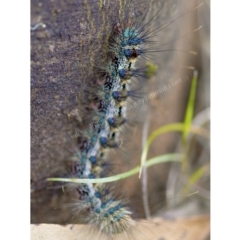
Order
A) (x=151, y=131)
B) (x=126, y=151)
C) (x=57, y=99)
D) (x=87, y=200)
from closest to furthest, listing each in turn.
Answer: (x=57, y=99), (x=87, y=200), (x=126, y=151), (x=151, y=131)

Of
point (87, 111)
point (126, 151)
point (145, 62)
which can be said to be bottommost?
point (126, 151)
